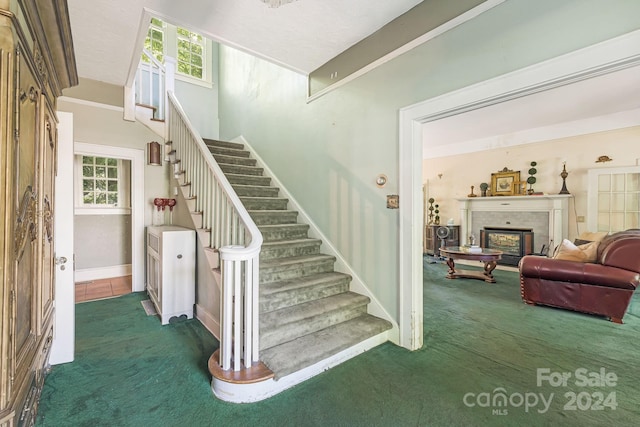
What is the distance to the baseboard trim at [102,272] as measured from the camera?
466 centimetres

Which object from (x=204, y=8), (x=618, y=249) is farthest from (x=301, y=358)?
(x=618, y=249)

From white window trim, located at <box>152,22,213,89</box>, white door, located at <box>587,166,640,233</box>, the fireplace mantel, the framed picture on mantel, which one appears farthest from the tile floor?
white door, located at <box>587,166,640,233</box>

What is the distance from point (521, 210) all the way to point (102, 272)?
8460mm

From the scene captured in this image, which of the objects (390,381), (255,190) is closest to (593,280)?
(390,381)

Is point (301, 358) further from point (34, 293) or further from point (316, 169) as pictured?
point (316, 169)

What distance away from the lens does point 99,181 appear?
503 cm

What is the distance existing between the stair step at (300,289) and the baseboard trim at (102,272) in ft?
13.0

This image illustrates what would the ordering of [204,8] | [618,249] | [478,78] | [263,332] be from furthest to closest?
[618,249]
[204,8]
[263,332]
[478,78]

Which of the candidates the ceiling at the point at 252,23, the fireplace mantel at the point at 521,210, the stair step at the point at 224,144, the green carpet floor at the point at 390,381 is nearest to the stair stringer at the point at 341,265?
the green carpet floor at the point at 390,381

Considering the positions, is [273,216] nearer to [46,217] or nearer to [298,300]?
[298,300]

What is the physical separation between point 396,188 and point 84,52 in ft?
12.5

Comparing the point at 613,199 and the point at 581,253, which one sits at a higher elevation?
the point at 613,199

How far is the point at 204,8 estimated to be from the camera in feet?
7.87

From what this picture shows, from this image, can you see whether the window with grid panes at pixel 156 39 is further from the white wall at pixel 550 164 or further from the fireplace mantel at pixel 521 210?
the fireplace mantel at pixel 521 210
